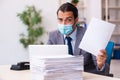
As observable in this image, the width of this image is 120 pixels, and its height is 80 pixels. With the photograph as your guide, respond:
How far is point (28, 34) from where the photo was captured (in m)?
4.78

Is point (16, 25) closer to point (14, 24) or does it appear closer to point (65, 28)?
point (14, 24)

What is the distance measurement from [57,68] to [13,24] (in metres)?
3.52

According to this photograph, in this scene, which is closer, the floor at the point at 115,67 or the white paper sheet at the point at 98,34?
the white paper sheet at the point at 98,34

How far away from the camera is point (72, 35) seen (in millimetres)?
2047

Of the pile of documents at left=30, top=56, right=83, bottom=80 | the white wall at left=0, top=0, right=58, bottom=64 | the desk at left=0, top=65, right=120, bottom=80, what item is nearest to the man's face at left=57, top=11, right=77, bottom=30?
the desk at left=0, top=65, right=120, bottom=80

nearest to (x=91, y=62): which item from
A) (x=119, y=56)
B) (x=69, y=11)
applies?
(x=69, y=11)

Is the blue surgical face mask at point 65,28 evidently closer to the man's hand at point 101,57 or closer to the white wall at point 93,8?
Result: the man's hand at point 101,57

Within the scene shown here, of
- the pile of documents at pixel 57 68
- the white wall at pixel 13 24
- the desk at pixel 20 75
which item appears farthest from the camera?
the white wall at pixel 13 24

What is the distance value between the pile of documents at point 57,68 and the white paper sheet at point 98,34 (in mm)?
256

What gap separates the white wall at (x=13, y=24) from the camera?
15.3 feet

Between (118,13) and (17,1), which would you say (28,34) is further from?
(118,13)

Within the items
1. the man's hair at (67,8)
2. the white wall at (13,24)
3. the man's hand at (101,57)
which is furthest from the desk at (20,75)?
the white wall at (13,24)

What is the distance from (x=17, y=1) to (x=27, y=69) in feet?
9.96

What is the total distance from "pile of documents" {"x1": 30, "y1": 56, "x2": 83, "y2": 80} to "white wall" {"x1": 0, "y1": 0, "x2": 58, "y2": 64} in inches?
133
